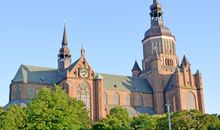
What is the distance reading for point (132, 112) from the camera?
106 m

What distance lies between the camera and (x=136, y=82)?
117m

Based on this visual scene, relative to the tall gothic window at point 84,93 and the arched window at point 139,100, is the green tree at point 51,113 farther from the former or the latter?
the arched window at point 139,100

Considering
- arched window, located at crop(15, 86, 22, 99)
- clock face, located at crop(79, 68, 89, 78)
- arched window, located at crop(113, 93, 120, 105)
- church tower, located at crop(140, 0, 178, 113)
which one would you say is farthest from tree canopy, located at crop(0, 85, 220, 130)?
church tower, located at crop(140, 0, 178, 113)

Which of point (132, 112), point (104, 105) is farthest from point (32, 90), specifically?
point (132, 112)

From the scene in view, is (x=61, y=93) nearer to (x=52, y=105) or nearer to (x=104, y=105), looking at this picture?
(x=52, y=105)

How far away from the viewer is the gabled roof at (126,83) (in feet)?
368

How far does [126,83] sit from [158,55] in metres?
11.7

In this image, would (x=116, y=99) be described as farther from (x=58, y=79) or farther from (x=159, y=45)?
(x=159, y=45)

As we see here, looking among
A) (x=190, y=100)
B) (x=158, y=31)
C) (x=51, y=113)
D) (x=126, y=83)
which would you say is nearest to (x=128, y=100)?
(x=126, y=83)

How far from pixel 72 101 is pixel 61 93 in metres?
8.74

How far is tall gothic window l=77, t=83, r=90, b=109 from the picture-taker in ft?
323

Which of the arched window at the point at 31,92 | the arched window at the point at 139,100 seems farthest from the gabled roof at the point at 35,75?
the arched window at the point at 139,100

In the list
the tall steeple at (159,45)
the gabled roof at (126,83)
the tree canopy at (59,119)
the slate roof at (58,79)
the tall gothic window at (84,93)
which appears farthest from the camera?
the tall steeple at (159,45)

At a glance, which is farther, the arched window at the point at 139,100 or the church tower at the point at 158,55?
the church tower at the point at 158,55
